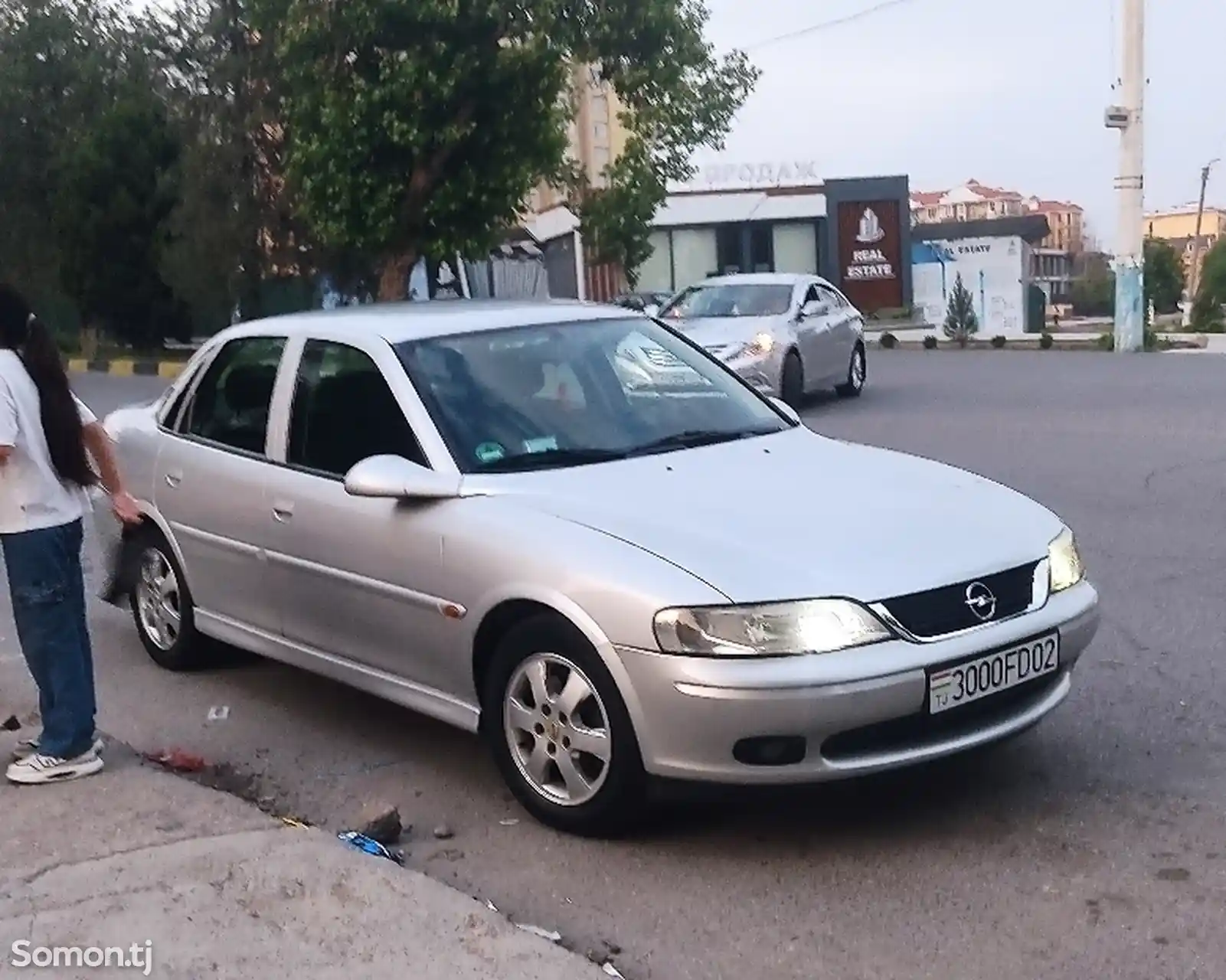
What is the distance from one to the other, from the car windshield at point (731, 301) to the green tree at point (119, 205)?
1509cm

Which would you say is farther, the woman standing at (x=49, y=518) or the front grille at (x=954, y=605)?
the woman standing at (x=49, y=518)

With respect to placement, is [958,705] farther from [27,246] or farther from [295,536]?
[27,246]

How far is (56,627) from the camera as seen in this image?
5.36m

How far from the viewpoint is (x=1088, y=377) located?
66.7 feet

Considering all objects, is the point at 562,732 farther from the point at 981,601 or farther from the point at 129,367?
the point at 129,367

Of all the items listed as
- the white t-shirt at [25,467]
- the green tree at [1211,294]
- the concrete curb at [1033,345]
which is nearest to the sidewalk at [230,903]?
the white t-shirt at [25,467]

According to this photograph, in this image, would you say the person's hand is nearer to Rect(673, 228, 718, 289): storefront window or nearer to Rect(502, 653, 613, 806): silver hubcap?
Rect(502, 653, 613, 806): silver hubcap

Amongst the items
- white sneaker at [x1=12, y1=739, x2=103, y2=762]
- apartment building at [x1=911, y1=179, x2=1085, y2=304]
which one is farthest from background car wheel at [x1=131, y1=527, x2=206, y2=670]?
apartment building at [x1=911, y1=179, x2=1085, y2=304]

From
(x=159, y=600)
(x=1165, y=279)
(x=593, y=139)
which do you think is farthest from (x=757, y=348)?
(x=1165, y=279)

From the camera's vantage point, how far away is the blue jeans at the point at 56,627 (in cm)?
528

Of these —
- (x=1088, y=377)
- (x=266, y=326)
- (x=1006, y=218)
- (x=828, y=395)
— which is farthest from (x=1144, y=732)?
(x=1006, y=218)

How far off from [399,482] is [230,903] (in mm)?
1472

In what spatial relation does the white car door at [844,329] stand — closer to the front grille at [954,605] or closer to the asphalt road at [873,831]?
the asphalt road at [873,831]

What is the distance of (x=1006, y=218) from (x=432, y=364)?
57.7 meters
